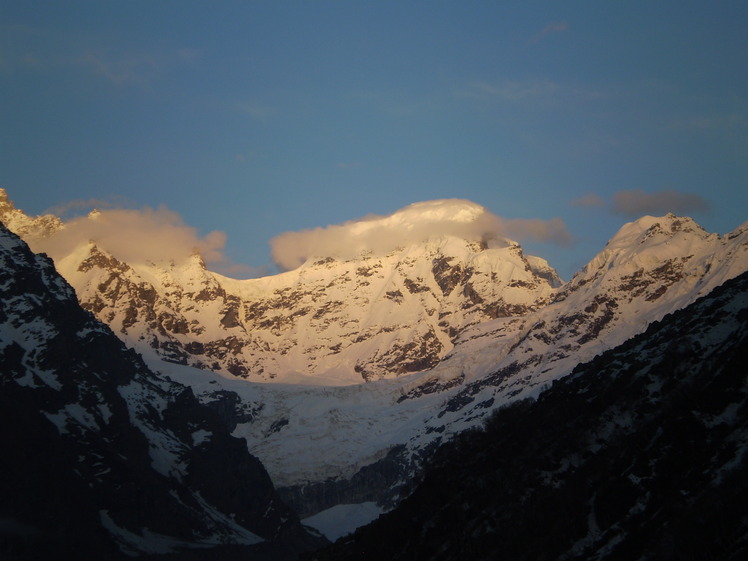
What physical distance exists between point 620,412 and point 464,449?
3043cm

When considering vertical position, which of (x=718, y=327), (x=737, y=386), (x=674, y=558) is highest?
(x=718, y=327)

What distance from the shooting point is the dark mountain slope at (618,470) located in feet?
212

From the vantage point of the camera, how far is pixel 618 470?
255 feet

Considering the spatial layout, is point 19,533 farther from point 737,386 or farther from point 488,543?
point 737,386

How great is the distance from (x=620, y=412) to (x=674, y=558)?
93.0 feet

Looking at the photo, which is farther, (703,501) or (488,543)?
(488,543)

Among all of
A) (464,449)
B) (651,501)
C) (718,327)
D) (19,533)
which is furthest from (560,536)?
(19,533)

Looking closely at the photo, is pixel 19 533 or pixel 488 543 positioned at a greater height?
pixel 19 533

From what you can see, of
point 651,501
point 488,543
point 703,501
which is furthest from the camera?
point 488,543

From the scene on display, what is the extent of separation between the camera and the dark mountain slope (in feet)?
212

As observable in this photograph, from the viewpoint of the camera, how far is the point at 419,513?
9994 cm

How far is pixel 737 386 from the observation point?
7406 cm

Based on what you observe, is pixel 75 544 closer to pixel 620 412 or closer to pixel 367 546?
pixel 367 546

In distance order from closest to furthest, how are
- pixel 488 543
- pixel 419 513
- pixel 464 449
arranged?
pixel 488 543 < pixel 419 513 < pixel 464 449
